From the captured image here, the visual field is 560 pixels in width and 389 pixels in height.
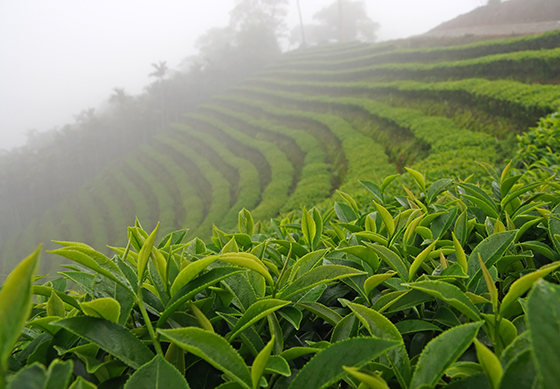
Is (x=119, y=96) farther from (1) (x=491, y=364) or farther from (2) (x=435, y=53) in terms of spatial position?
(1) (x=491, y=364)

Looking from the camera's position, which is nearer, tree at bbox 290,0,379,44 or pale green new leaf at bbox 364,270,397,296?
pale green new leaf at bbox 364,270,397,296

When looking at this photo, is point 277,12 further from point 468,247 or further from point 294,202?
point 468,247

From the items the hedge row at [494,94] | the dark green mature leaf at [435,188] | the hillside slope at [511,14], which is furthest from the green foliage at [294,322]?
the hillside slope at [511,14]

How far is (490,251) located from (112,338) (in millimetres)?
687

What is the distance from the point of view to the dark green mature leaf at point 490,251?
1.99 feet

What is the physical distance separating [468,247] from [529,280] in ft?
1.71

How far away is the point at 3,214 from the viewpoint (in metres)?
28.0

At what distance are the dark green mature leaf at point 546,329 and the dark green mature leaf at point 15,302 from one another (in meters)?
0.50

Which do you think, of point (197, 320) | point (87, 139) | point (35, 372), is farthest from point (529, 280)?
point (87, 139)

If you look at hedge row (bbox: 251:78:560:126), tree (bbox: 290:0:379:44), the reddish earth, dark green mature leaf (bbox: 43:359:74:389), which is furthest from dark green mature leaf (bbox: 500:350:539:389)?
tree (bbox: 290:0:379:44)

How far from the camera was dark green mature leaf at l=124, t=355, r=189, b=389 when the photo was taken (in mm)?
393

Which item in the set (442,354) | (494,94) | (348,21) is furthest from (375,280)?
(348,21)

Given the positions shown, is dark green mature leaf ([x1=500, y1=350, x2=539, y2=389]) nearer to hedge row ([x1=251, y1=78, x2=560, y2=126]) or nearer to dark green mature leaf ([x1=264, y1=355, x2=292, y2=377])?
dark green mature leaf ([x1=264, y1=355, x2=292, y2=377])

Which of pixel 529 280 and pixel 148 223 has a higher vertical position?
pixel 529 280
